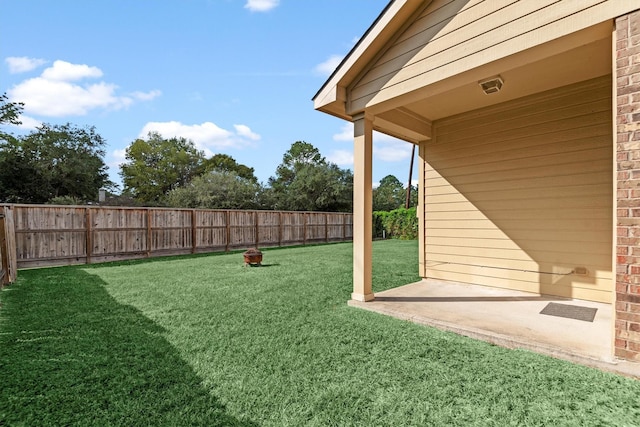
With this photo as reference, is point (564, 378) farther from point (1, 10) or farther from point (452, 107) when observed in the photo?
point (1, 10)

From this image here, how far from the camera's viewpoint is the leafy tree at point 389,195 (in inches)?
1136

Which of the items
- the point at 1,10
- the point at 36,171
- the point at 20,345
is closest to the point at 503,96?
the point at 20,345

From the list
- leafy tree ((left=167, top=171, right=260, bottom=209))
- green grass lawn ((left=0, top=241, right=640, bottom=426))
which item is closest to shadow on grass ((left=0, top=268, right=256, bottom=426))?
green grass lawn ((left=0, top=241, right=640, bottom=426))

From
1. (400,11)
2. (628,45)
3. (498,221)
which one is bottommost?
(498,221)

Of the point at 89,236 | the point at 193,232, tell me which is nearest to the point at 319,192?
the point at 193,232

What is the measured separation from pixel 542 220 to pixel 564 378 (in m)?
2.72

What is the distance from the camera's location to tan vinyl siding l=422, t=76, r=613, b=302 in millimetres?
3740

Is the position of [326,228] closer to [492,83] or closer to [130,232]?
[130,232]

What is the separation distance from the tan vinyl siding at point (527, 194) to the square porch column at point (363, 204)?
189 cm

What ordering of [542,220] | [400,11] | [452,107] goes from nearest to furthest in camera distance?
[400,11]
[542,220]
[452,107]

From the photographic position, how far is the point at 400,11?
3320mm

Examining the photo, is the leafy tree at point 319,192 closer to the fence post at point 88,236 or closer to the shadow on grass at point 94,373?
the fence post at point 88,236

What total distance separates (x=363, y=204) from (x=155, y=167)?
30.0 meters

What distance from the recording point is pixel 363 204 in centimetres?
388
